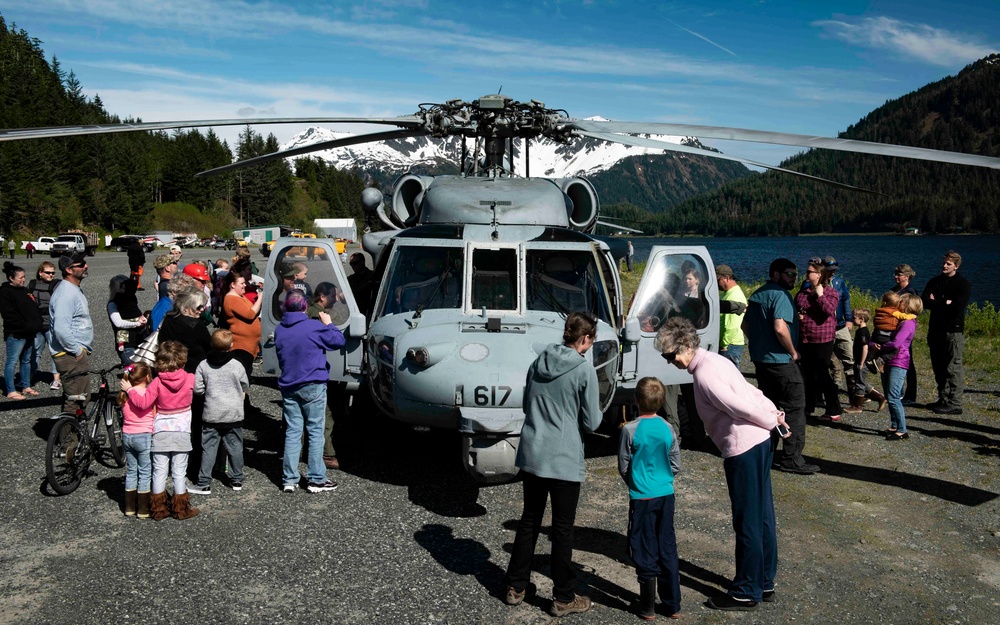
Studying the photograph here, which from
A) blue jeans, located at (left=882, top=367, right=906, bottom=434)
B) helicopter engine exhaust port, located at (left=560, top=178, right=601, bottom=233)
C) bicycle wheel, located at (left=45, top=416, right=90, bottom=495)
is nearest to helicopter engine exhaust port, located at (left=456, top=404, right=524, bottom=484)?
bicycle wheel, located at (left=45, top=416, right=90, bottom=495)

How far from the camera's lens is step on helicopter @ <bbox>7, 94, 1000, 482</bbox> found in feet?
21.1

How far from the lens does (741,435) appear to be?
4816 millimetres

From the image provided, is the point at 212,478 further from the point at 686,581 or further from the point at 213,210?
the point at 213,210

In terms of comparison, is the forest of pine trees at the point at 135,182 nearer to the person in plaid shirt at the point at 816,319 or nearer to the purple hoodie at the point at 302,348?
the person in plaid shirt at the point at 816,319

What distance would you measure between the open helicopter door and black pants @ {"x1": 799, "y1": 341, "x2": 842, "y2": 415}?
5314 millimetres

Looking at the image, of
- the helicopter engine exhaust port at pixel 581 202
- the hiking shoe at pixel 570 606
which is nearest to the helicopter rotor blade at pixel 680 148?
the helicopter engine exhaust port at pixel 581 202

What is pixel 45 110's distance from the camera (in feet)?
315

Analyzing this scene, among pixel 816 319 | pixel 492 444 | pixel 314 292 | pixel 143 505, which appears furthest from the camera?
pixel 816 319

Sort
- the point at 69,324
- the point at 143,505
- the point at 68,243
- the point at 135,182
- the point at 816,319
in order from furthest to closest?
the point at 135,182 → the point at 68,243 → the point at 816,319 → the point at 69,324 → the point at 143,505

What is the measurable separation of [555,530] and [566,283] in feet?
11.5

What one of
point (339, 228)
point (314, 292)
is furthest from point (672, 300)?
point (339, 228)

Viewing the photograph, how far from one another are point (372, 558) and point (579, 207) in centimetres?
552

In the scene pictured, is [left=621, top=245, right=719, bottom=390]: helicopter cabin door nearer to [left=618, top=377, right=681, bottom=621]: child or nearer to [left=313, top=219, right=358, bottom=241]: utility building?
[left=618, top=377, right=681, bottom=621]: child

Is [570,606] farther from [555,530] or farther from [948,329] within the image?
[948,329]
